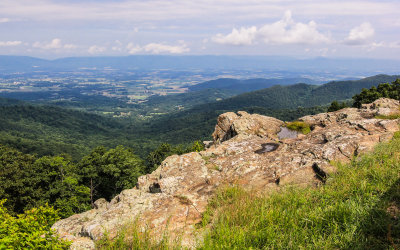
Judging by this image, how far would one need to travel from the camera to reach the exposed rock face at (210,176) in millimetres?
7180

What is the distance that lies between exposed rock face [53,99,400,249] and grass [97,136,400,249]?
0.98 metres

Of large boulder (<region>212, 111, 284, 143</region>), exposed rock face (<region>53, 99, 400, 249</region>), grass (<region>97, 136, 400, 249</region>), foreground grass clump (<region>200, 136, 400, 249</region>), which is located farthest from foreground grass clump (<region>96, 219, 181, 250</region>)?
large boulder (<region>212, 111, 284, 143</region>)

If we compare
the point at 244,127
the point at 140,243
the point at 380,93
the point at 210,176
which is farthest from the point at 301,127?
the point at 380,93

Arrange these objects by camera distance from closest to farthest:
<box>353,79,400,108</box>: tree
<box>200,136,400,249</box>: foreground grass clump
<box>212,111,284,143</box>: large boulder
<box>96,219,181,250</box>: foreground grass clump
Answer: <box>200,136,400,249</box>: foreground grass clump → <box>96,219,181,250</box>: foreground grass clump → <box>212,111,284,143</box>: large boulder → <box>353,79,400,108</box>: tree

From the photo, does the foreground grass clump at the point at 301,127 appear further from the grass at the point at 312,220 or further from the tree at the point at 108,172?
the tree at the point at 108,172

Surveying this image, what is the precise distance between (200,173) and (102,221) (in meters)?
5.06

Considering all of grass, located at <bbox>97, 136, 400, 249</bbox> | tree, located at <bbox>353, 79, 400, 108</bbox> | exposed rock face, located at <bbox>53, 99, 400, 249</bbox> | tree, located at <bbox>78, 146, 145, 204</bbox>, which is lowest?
tree, located at <bbox>78, 146, 145, 204</bbox>

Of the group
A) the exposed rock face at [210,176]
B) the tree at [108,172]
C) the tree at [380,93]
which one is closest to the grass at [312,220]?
the exposed rock face at [210,176]

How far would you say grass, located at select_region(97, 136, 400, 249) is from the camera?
4480 millimetres

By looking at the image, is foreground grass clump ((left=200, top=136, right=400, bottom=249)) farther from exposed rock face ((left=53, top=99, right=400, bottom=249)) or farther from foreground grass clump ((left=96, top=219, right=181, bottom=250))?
exposed rock face ((left=53, top=99, right=400, bottom=249))

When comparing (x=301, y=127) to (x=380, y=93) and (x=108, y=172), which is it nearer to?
(x=108, y=172)

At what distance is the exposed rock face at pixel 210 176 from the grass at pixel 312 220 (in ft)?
3.22

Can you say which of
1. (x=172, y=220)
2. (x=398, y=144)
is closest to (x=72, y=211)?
(x=172, y=220)

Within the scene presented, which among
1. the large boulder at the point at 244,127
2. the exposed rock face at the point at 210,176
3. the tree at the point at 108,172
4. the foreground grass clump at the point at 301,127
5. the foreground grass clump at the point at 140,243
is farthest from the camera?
the tree at the point at 108,172
